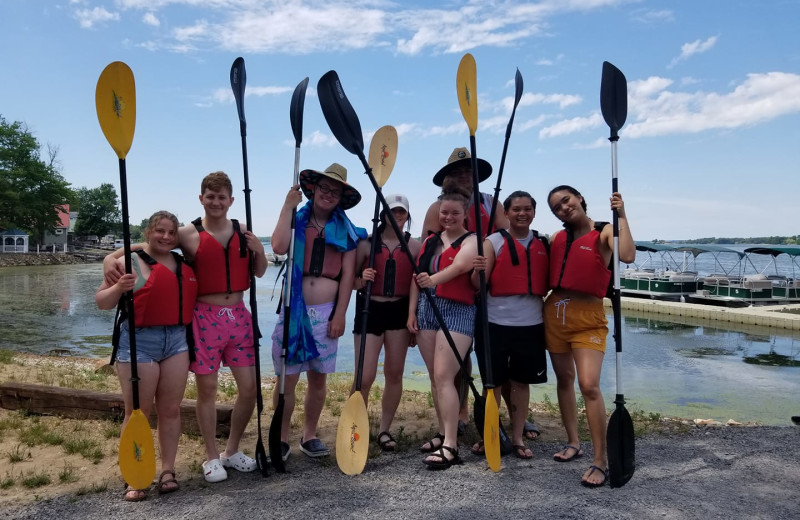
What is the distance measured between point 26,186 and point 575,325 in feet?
203

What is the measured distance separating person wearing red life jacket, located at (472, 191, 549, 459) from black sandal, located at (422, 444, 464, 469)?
56 cm

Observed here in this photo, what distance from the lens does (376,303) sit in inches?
162

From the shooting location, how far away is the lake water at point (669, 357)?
9656 millimetres

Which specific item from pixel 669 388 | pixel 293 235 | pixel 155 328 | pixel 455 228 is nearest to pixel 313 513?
pixel 155 328

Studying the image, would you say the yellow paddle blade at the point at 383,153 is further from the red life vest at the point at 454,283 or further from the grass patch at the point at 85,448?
the grass patch at the point at 85,448

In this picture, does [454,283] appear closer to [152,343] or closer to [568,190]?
[568,190]

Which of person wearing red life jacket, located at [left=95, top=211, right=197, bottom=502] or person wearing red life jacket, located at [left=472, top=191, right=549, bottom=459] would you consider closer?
person wearing red life jacket, located at [left=95, top=211, right=197, bottom=502]

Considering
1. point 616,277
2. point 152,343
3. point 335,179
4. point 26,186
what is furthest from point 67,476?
point 26,186

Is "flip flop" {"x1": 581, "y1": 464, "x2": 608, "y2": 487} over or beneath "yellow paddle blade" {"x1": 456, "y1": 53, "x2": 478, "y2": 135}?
beneath

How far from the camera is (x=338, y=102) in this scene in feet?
13.7

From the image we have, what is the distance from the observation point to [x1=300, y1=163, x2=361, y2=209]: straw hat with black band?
12.9ft

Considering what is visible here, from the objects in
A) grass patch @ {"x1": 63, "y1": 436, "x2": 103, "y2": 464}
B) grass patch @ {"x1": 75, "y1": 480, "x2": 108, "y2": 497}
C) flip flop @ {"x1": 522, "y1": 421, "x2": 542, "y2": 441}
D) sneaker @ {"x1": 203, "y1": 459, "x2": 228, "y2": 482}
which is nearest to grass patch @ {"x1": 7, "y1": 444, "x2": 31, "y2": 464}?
grass patch @ {"x1": 63, "y1": 436, "x2": 103, "y2": 464}

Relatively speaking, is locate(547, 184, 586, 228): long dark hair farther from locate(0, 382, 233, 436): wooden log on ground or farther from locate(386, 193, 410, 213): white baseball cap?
locate(0, 382, 233, 436): wooden log on ground

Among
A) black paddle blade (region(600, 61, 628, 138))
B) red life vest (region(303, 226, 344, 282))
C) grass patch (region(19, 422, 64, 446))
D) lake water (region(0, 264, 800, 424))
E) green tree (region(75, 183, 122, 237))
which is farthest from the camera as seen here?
green tree (region(75, 183, 122, 237))
